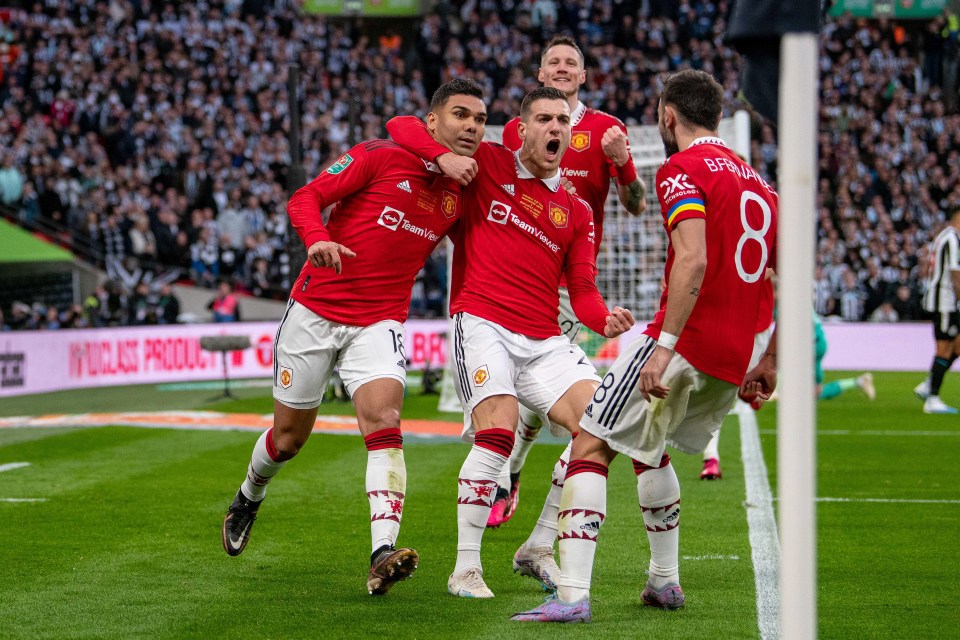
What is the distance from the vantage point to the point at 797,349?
286 cm

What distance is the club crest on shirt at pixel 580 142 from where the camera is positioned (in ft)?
24.0

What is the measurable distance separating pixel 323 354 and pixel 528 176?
134 cm

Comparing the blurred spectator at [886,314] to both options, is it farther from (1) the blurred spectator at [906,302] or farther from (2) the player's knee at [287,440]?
(2) the player's knee at [287,440]

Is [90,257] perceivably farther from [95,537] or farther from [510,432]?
[510,432]

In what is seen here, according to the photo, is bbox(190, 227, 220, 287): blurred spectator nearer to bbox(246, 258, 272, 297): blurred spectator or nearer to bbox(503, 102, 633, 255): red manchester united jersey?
bbox(246, 258, 272, 297): blurred spectator

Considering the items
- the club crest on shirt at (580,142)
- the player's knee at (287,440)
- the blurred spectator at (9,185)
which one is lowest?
the player's knee at (287,440)

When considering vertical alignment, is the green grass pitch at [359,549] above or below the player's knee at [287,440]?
below

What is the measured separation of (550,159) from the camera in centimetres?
609

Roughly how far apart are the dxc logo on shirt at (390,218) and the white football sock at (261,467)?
48.5 inches

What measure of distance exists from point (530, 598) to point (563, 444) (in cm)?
682

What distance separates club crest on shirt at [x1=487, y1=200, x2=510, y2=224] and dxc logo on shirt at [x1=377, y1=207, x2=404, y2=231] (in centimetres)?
46

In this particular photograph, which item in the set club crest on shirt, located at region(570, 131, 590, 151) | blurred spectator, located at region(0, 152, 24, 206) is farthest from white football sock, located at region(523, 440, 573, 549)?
blurred spectator, located at region(0, 152, 24, 206)

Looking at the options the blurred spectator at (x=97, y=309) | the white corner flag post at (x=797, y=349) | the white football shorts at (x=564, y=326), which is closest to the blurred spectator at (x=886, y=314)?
the blurred spectator at (x=97, y=309)

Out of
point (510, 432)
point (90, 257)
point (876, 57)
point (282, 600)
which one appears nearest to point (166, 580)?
point (282, 600)
